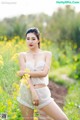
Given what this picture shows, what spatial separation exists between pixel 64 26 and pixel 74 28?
580mm

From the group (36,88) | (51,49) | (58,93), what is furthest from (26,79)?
(51,49)

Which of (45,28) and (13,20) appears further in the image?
(13,20)

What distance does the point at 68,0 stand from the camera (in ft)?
12.8

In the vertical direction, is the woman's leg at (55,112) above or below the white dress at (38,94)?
below

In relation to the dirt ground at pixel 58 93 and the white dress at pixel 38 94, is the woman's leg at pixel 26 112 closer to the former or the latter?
the white dress at pixel 38 94

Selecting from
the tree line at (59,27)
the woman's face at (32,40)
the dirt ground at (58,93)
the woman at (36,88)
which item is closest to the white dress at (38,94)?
the woman at (36,88)

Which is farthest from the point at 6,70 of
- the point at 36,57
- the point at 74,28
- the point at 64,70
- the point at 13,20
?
the point at 13,20

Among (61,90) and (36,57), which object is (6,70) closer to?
(36,57)

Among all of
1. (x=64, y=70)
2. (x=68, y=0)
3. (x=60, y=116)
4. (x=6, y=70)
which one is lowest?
(x=64, y=70)

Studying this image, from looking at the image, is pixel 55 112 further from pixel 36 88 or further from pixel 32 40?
pixel 32 40

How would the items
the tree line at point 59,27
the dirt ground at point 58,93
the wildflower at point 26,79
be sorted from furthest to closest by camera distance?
the tree line at point 59,27, the dirt ground at point 58,93, the wildflower at point 26,79

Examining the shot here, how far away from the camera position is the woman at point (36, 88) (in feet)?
10.8

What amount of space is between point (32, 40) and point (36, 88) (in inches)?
14.5

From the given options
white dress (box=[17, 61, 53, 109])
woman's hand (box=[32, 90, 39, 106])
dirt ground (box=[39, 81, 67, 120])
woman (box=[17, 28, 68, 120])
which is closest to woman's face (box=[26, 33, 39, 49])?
woman (box=[17, 28, 68, 120])
